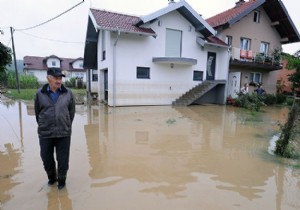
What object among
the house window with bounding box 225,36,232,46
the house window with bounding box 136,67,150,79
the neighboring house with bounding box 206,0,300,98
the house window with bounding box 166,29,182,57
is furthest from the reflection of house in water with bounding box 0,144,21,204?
the house window with bounding box 225,36,232,46

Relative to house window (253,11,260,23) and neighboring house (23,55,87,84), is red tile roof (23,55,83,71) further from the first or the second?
house window (253,11,260,23)

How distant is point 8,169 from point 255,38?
19.2 metres

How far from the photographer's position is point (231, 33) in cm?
1719

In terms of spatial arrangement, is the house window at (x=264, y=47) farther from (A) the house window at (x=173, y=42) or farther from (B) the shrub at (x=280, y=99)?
(A) the house window at (x=173, y=42)

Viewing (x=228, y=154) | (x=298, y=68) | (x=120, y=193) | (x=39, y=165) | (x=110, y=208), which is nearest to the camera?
(x=110, y=208)

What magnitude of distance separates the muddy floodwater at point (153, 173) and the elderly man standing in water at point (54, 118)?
499 mm

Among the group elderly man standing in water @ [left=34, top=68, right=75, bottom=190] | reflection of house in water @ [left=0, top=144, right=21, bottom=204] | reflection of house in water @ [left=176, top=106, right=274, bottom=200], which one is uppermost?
elderly man standing in water @ [left=34, top=68, right=75, bottom=190]

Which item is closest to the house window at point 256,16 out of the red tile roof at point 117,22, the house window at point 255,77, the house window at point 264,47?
the house window at point 264,47

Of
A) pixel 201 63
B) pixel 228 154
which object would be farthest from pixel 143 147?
pixel 201 63

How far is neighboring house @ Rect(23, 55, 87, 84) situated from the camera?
1624 inches

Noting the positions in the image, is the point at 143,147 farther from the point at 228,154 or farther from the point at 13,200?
the point at 13,200

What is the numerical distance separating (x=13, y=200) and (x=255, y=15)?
20230 mm

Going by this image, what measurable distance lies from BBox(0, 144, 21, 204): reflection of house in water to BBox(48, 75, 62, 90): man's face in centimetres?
173

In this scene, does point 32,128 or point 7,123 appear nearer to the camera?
point 32,128
